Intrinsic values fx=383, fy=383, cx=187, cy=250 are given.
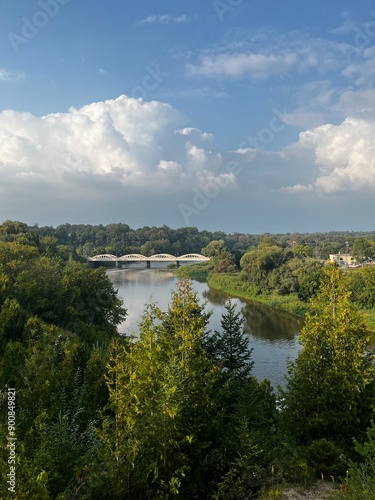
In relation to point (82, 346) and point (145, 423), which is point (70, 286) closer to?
point (82, 346)

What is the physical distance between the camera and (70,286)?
34.0 metres

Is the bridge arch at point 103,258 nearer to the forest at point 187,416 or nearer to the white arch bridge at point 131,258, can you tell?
the white arch bridge at point 131,258

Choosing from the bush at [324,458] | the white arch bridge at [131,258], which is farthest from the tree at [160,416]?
the white arch bridge at [131,258]

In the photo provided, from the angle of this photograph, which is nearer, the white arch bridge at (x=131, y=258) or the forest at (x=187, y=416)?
the forest at (x=187, y=416)

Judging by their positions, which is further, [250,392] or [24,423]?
[250,392]

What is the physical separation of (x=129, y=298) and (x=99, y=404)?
1917 inches

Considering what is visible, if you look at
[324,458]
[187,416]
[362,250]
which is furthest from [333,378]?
[362,250]

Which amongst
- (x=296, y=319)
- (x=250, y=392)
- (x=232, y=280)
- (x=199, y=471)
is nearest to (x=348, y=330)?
(x=250, y=392)

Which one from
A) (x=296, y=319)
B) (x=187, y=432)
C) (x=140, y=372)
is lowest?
(x=296, y=319)

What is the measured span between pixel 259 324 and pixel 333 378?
3415 centimetres

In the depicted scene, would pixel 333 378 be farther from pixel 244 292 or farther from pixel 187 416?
pixel 244 292

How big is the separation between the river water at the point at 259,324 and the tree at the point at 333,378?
4.28 meters

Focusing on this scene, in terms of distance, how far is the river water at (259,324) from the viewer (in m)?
30.1

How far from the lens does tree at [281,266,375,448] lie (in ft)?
40.0
